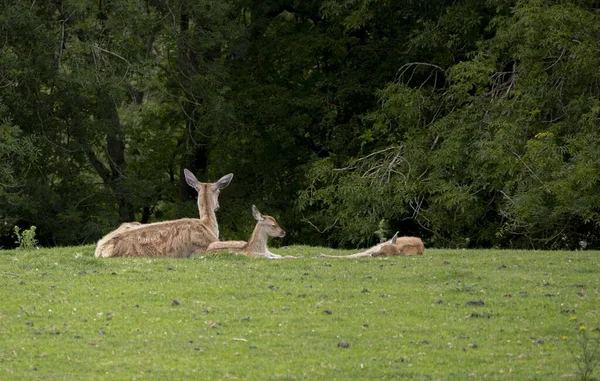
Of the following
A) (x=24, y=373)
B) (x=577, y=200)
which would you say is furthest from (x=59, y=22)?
(x=24, y=373)

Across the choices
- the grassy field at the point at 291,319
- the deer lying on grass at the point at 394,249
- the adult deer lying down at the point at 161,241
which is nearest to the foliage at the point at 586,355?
the grassy field at the point at 291,319

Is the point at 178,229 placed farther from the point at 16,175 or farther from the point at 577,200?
the point at 16,175

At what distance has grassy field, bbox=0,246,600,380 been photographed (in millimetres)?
10008

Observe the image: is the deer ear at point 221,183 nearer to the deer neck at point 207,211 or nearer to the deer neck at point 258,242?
the deer neck at point 207,211

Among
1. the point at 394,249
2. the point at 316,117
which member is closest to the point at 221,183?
the point at 394,249

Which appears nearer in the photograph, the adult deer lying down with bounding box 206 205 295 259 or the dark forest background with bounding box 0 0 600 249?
the adult deer lying down with bounding box 206 205 295 259

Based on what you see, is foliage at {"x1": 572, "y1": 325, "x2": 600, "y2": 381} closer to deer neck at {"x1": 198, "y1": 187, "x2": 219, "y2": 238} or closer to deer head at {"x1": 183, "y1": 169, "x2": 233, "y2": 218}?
deer neck at {"x1": 198, "y1": 187, "x2": 219, "y2": 238}

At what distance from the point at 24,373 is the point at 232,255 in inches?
277

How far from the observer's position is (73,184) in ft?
110

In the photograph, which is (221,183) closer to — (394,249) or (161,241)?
(161,241)

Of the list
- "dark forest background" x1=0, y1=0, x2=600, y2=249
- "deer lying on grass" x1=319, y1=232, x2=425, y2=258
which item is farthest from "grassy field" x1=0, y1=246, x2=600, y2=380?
"dark forest background" x1=0, y1=0, x2=600, y2=249

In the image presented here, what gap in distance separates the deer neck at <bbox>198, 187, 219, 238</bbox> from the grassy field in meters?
1.46

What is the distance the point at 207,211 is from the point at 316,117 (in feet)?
49.8

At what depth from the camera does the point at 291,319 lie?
38.9 feet
